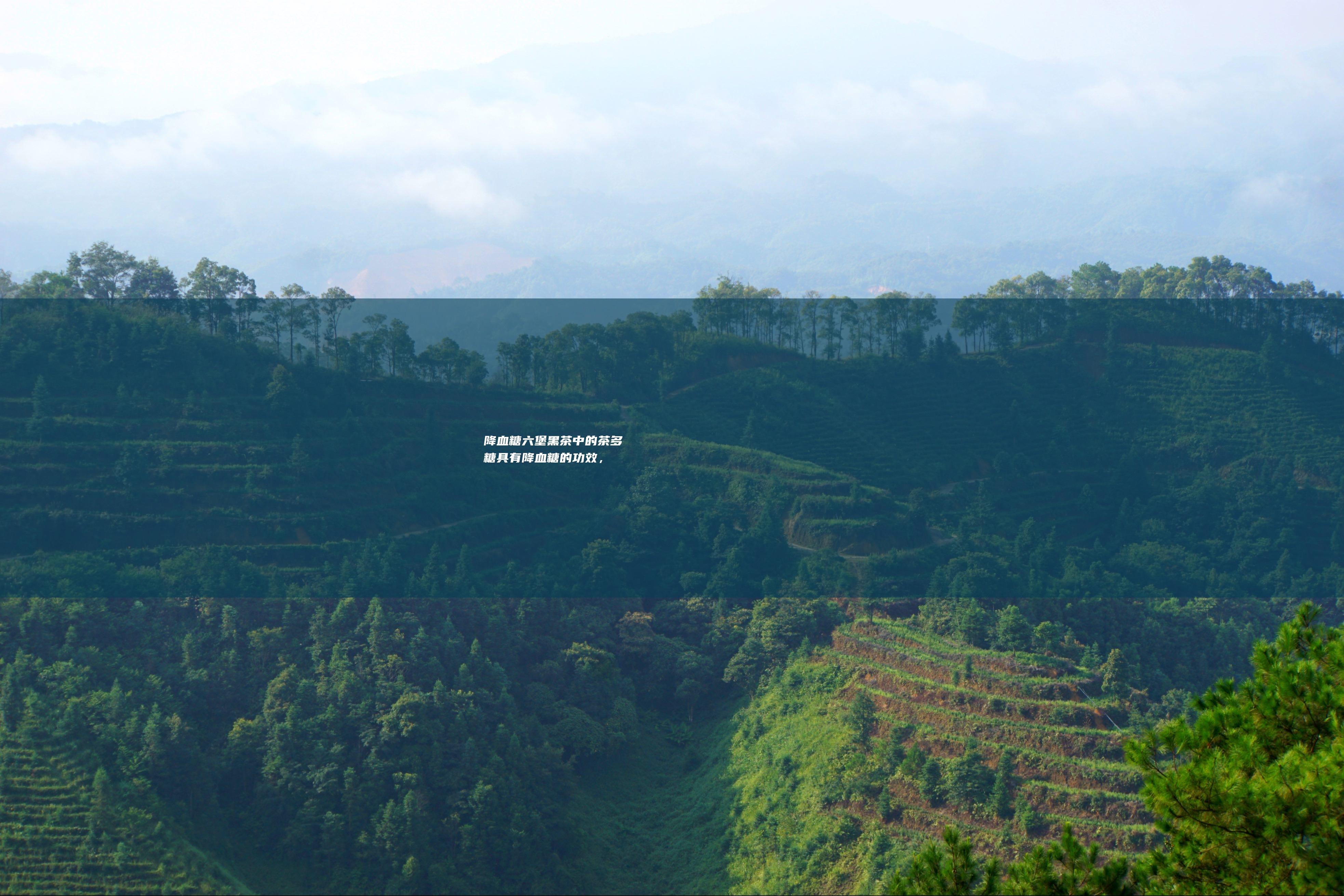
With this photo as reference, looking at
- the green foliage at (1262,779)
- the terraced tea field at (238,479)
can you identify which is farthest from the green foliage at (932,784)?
the terraced tea field at (238,479)

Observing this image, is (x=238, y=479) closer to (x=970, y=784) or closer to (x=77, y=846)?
(x=77, y=846)

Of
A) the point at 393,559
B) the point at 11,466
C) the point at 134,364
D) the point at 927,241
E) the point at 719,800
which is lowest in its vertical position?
the point at 719,800

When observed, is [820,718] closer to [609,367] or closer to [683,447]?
[683,447]

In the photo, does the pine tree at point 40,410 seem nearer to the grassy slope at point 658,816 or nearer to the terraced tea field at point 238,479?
the terraced tea field at point 238,479

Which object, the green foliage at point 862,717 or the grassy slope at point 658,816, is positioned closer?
the grassy slope at point 658,816

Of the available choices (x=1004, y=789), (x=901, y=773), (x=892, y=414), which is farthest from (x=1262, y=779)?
(x=892, y=414)

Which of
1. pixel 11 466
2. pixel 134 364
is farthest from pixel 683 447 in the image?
pixel 11 466

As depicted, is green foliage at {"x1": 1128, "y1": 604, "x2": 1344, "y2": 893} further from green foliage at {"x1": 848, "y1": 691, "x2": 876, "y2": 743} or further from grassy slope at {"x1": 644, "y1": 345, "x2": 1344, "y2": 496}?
grassy slope at {"x1": 644, "y1": 345, "x2": 1344, "y2": 496}

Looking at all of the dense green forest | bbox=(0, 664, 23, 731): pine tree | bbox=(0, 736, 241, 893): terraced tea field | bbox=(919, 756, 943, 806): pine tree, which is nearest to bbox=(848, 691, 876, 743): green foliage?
the dense green forest
